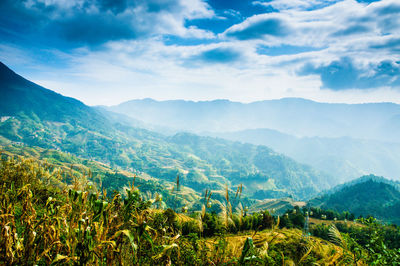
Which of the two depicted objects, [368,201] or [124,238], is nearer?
[124,238]

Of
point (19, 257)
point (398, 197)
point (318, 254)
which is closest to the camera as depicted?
point (19, 257)

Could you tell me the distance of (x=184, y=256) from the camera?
3004 mm

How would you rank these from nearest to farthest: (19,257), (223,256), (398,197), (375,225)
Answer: (19,257)
(223,256)
(375,225)
(398,197)

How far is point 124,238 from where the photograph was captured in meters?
2.86

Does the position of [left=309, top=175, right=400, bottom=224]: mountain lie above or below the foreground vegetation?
below

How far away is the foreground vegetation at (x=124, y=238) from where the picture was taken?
2086mm

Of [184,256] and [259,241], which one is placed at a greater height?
[184,256]

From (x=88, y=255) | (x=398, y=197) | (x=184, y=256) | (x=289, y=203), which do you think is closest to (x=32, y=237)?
(x=88, y=255)

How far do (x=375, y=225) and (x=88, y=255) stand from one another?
611 centimetres

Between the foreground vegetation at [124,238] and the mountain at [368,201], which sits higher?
the foreground vegetation at [124,238]

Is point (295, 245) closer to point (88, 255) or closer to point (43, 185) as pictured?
point (88, 255)

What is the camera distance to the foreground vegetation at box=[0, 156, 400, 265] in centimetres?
209

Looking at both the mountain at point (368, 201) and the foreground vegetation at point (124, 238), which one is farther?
the mountain at point (368, 201)

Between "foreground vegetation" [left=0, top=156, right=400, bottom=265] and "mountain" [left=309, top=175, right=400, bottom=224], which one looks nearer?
"foreground vegetation" [left=0, top=156, right=400, bottom=265]
